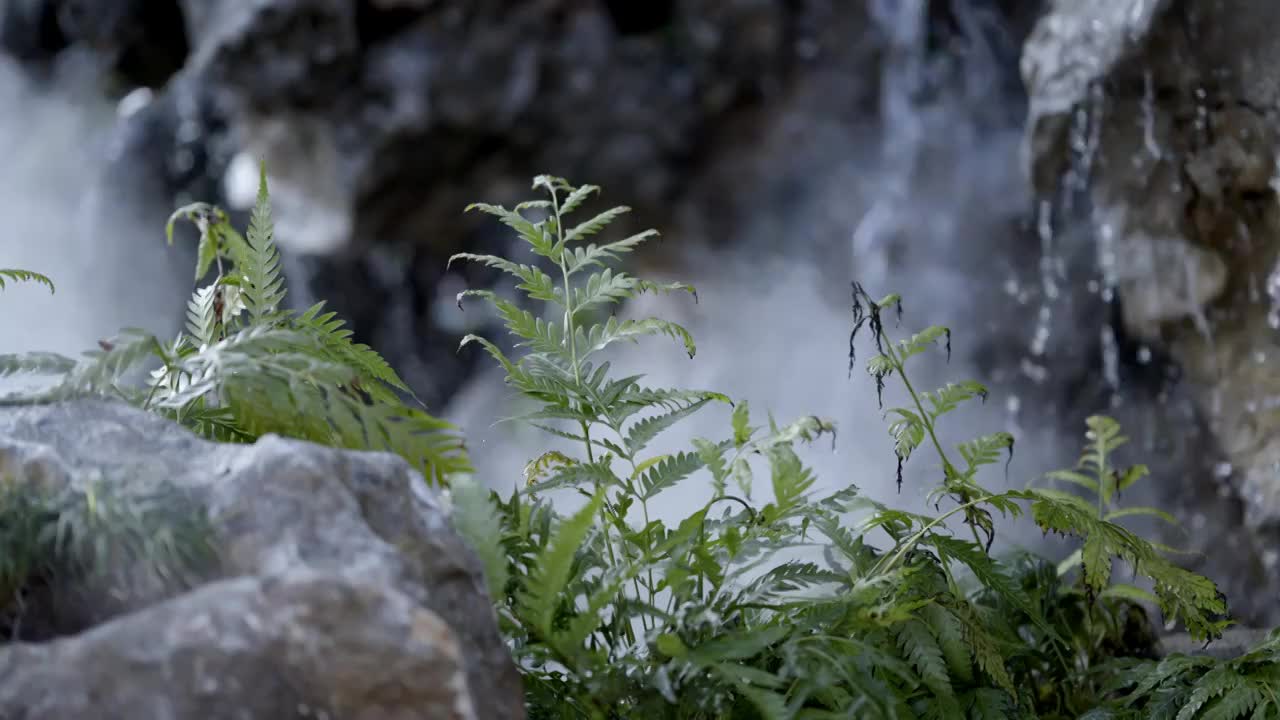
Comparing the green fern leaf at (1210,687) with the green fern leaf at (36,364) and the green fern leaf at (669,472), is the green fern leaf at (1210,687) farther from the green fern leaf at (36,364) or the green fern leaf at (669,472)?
the green fern leaf at (36,364)

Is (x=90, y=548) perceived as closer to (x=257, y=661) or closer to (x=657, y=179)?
(x=257, y=661)

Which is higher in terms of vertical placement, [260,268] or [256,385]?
[260,268]

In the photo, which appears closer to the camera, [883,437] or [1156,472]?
[1156,472]

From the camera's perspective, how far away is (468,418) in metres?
8.81

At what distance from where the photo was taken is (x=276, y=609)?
3.47 ft

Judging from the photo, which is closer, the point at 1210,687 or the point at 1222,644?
the point at 1210,687

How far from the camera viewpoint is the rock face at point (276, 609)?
104 cm

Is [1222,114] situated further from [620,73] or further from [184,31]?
[184,31]

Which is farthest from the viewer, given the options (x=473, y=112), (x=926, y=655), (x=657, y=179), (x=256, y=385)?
(x=657, y=179)

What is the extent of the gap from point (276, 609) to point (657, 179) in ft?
28.0

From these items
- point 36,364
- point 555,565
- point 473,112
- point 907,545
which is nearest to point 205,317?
point 36,364

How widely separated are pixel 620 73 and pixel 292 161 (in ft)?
9.23

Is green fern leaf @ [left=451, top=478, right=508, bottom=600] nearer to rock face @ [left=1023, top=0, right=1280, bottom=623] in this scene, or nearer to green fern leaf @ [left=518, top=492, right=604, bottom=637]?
green fern leaf @ [left=518, top=492, right=604, bottom=637]

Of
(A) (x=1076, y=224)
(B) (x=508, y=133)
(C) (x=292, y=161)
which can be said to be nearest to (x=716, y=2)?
(B) (x=508, y=133)
